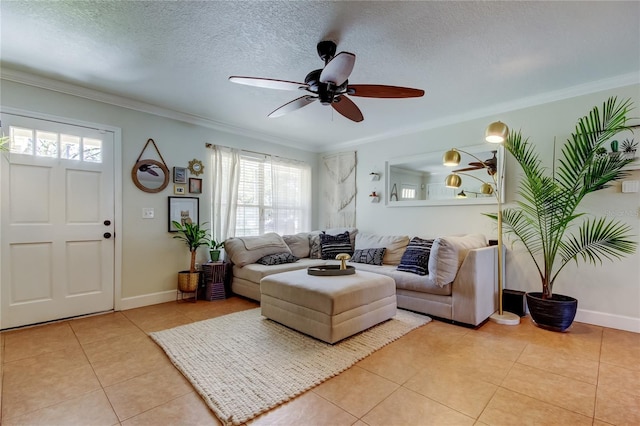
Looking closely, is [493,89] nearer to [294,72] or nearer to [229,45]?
[294,72]

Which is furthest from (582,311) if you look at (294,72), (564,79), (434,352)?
(294,72)

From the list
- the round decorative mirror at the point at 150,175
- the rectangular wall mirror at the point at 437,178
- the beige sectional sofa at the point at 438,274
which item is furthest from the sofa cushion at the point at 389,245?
the round decorative mirror at the point at 150,175

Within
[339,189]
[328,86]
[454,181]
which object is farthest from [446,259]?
[339,189]

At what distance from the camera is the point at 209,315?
10.7 ft

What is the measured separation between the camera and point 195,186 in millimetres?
Result: 4105

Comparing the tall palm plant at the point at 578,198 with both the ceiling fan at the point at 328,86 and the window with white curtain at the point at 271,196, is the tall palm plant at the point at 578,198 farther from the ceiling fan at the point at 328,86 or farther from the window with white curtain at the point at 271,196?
the window with white curtain at the point at 271,196

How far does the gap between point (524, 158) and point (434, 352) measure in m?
2.14

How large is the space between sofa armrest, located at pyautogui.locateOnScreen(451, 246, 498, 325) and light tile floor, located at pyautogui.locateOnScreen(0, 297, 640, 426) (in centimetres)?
18

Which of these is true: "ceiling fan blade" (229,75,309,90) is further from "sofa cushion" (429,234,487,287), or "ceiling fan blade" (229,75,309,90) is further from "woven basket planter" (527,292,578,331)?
"woven basket planter" (527,292,578,331)

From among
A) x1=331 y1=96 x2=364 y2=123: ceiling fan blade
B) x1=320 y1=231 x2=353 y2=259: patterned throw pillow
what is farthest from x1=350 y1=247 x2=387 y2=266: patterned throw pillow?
x1=331 y1=96 x2=364 y2=123: ceiling fan blade

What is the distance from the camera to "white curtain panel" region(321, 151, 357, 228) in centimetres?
526

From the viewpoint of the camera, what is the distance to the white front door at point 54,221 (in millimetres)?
2850

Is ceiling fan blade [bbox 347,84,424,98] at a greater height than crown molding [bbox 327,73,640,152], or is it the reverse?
crown molding [bbox 327,73,640,152]

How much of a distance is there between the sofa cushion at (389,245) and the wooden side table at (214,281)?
201cm
